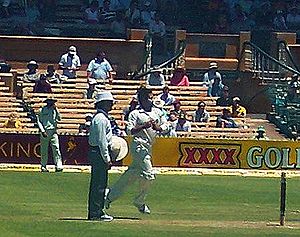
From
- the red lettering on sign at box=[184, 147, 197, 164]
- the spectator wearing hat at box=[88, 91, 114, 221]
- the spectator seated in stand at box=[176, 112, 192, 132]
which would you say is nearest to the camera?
the spectator wearing hat at box=[88, 91, 114, 221]

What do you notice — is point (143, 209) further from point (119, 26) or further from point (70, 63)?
point (119, 26)

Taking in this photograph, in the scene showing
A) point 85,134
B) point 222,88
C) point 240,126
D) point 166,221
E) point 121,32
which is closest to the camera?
point 166,221

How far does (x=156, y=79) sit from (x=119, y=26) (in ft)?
15.2

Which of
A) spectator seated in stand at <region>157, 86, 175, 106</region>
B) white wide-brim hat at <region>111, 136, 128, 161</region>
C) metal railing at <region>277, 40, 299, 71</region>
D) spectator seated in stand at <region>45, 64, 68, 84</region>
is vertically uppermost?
metal railing at <region>277, 40, 299, 71</region>

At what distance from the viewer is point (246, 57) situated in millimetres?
36562

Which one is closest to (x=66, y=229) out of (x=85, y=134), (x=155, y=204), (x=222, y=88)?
(x=155, y=204)

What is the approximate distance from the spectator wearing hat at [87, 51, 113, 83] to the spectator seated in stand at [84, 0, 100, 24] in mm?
4423

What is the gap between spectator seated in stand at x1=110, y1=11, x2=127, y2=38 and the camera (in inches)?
1500

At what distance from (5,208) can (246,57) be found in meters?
18.9

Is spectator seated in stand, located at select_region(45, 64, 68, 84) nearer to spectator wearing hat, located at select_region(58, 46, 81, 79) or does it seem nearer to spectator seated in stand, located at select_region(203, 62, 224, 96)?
spectator wearing hat, located at select_region(58, 46, 81, 79)

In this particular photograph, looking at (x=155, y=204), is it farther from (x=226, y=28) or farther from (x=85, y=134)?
(x=226, y=28)

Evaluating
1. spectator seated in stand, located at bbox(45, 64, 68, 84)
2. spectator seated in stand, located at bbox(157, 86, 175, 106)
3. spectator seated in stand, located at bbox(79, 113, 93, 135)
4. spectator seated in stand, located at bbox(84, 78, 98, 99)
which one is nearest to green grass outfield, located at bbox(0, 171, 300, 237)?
spectator seated in stand, located at bbox(79, 113, 93, 135)

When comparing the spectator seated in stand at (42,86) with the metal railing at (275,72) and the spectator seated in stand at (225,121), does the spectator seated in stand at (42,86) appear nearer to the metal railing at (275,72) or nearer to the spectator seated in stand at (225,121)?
the spectator seated in stand at (225,121)

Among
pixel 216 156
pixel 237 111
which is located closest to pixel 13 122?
pixel 216 156
